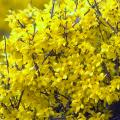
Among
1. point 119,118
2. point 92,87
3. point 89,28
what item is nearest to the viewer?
point 92,87

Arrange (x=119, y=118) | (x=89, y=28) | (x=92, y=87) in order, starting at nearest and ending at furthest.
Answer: (x=92, y=87) → (x=89, y=28) → (x=119, y=118)

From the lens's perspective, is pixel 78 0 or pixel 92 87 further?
pixel 78 0

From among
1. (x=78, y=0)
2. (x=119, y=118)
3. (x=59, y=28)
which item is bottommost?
(x=119, y=118)

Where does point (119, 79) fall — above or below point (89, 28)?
below

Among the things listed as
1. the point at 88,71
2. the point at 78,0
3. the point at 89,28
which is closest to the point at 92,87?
the point at 88,71

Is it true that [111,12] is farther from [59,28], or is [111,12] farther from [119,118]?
[119,118]

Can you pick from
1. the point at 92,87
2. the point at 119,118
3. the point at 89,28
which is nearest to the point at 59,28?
the point at 89,28

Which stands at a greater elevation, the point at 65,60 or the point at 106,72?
the point at 65,60
